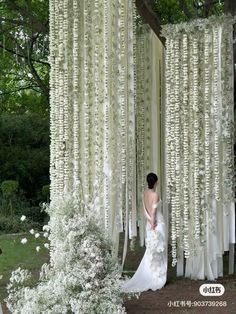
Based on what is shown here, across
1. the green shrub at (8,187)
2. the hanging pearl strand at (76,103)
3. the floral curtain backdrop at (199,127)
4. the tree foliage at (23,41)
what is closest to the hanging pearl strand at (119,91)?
the hanging pearl strand at (76,103)

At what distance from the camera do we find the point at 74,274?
181 inches

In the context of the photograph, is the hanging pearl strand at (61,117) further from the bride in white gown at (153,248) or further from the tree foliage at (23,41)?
the tree foliage at (23,41)

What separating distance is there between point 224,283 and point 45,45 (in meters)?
5.61

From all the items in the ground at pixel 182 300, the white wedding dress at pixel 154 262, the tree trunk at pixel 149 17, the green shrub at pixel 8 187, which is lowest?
the ground at pixel 182 300

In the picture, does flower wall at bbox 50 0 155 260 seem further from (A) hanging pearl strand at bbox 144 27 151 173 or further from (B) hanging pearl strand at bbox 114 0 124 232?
(A) hanging pearl strand at bbox 144 27 151 173

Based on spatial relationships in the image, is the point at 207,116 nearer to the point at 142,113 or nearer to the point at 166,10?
the point at 142,113

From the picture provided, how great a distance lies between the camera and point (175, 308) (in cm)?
520

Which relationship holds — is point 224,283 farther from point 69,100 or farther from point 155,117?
point 69,100

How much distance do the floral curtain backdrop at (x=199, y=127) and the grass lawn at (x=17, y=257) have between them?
1.96 metres

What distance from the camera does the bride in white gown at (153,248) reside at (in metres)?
6.02

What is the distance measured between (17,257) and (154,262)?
2419 mm

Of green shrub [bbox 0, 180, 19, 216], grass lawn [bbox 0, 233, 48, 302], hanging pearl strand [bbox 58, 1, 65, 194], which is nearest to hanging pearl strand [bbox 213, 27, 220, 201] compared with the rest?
hanging pearl strand [bbox 58, 1, 65, 194]

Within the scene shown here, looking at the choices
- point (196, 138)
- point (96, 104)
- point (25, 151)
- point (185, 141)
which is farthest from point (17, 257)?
point (25, 151)

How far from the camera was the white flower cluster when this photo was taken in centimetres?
448
